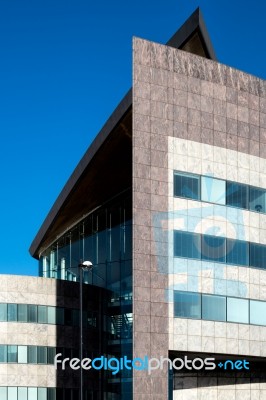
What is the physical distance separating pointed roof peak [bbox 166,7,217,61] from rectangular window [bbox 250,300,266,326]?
15521 mm

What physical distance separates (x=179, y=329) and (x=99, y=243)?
39.0ft

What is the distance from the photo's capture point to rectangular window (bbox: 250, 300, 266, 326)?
48.8 m

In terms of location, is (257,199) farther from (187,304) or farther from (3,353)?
(3,353)

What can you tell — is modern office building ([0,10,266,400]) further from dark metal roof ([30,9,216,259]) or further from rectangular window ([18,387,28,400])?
rectangular window ([18,387,28,400])

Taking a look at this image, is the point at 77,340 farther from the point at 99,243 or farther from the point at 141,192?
the point at 141,192

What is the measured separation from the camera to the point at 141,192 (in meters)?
45.4

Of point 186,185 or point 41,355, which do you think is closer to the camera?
point 186,185

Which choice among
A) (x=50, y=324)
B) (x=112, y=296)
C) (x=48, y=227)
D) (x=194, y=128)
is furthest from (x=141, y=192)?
(x=48, y=227)

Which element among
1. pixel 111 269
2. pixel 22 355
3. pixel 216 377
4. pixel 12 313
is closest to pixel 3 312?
pixel 12 313

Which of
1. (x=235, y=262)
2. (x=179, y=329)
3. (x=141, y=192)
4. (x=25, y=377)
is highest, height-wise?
(x=141, y=192)

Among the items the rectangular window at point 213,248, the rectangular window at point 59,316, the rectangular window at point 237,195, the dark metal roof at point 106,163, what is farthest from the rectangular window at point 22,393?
the rectangular window at point 237,195

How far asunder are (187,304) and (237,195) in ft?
24.0

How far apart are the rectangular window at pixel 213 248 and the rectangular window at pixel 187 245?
35cm

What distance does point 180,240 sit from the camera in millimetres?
46406
